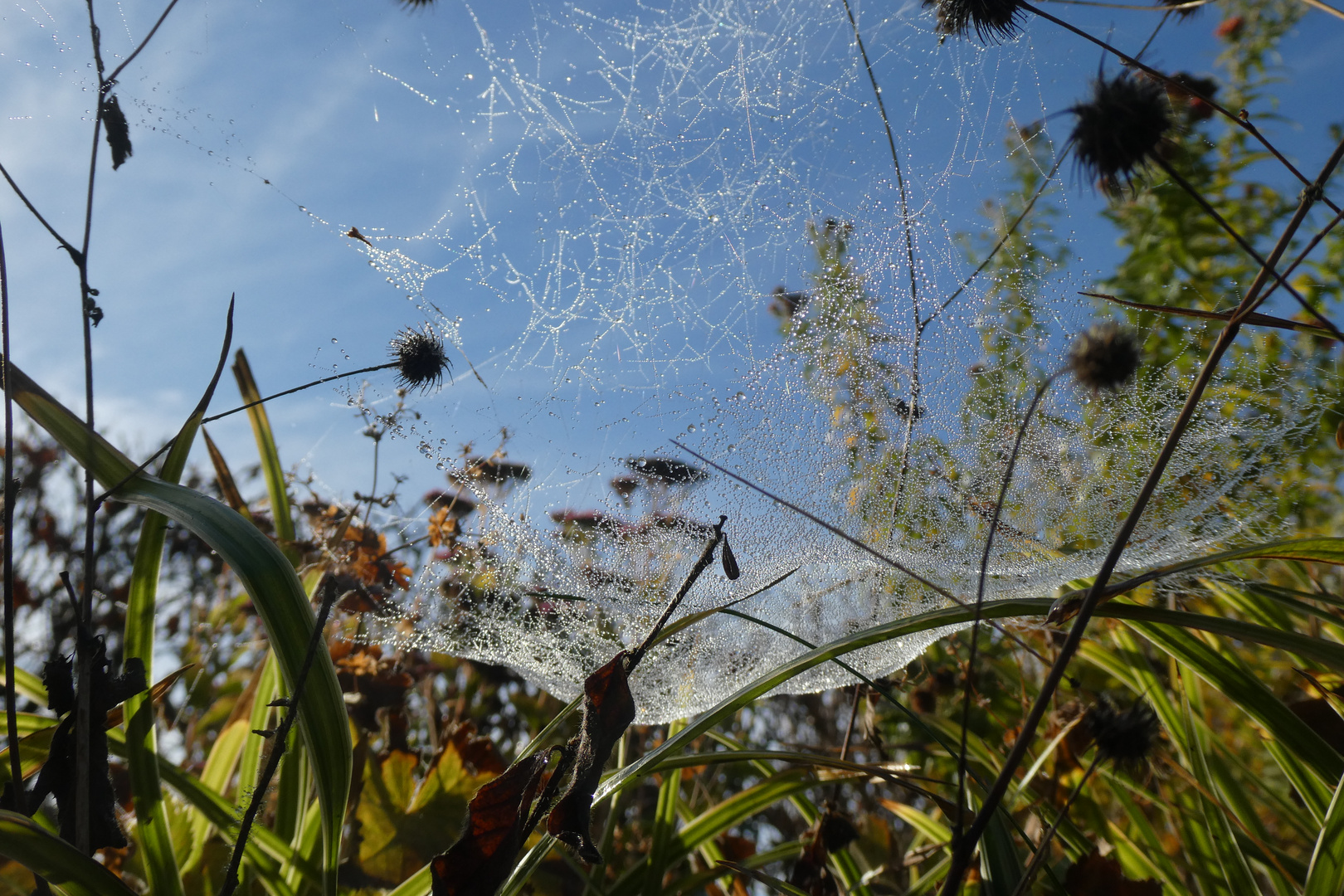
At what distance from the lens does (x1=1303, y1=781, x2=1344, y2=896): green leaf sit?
0.92 m

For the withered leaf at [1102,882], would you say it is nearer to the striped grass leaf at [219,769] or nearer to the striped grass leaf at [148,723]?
the striped grass leaf at [148,723]

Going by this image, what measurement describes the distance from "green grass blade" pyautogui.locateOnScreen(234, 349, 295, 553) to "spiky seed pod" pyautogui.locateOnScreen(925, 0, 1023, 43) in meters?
1.58

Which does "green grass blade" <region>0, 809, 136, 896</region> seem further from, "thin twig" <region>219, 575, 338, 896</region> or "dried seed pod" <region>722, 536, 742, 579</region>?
"dried seed pod" <region>722, 536, 742, 579</region>

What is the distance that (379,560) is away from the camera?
79.4 inches

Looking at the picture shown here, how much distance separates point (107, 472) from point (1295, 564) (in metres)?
2.47

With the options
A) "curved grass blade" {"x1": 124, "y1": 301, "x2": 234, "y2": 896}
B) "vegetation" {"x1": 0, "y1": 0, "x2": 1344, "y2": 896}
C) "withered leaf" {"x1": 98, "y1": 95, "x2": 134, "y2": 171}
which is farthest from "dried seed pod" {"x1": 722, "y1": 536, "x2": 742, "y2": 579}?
"withered leaf" {"x1": 98, "y1": 95, "x2": 134, "y2": 171}

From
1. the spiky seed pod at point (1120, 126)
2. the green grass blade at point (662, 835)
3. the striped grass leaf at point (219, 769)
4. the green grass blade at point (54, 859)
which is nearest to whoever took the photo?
the green grass blade at point (54, 859)

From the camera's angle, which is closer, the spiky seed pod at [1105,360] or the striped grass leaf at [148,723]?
the striped grass leaf at [148,723]

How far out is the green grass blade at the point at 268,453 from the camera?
1648 mm

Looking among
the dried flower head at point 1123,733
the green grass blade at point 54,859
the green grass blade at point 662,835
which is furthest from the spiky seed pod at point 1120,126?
the green grass blade at point 54,859

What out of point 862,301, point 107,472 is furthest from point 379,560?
point 862,301

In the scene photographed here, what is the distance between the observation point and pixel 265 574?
885 mm

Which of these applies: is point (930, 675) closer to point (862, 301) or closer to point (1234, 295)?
point (862, 301)

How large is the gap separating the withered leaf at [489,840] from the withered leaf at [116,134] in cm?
108
